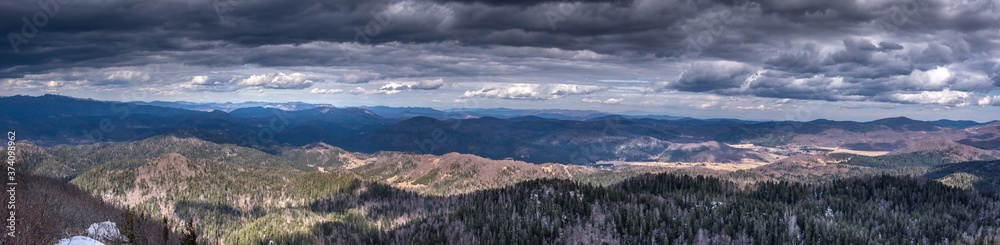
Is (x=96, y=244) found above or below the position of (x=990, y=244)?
above

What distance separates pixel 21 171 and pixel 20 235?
120 meters

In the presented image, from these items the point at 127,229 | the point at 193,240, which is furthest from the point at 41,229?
the point at 193,240

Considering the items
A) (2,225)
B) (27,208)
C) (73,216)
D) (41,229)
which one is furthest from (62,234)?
(73,216)

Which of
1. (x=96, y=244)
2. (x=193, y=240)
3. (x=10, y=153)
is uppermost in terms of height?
(x=10, y=153)

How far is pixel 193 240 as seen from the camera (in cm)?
7606

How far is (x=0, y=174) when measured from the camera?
15375cm

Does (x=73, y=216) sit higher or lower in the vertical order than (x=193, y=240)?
lower

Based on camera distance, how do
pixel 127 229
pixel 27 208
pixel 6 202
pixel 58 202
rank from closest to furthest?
pixel 127 229 → pixel 6 202 → pixel 27 208 → pixel 58 202

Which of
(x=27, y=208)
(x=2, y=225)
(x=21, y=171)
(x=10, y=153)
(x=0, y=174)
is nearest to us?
(x=10, y=153)

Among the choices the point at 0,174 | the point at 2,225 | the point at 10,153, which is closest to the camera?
the point at 10,153

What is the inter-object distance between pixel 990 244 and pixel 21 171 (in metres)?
319

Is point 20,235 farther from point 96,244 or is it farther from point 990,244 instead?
point 990,244

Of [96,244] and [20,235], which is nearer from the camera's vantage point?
[20,235]

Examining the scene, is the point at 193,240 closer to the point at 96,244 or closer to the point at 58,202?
the point at 96,244
